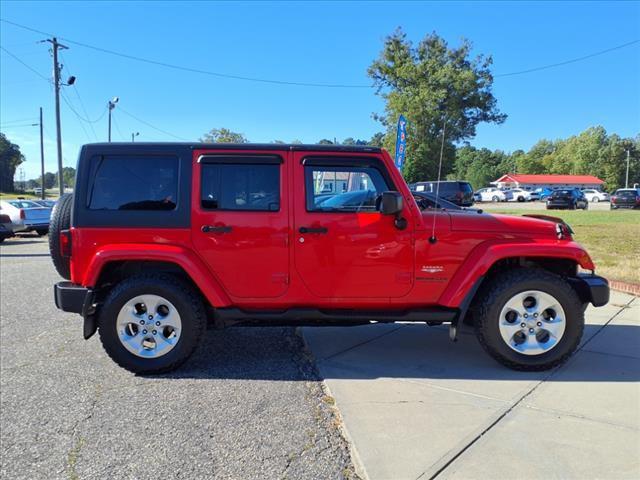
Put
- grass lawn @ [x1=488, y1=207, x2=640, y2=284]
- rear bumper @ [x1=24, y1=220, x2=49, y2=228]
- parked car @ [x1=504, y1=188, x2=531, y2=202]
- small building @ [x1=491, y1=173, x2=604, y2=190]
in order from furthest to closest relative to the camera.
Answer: small building @ [x1=491, y1=173, x2=604, y2=190], parked car @ [x1=504, y1=188, x2=531, y2=202], rear bumper @ [x1=24, y1=220, x2=49, y2=228], grass lawn @ [x1=488, y1=207, x2=640, y2=284]

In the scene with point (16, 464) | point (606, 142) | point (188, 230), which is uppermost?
point (606, 142)

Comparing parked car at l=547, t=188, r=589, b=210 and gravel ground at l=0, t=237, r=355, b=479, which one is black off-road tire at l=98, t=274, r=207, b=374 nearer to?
gravel ground at l=0, t=237, r=355, b=479

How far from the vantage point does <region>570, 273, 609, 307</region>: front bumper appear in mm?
3984

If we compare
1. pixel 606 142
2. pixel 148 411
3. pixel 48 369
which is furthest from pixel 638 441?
pixel 606 142

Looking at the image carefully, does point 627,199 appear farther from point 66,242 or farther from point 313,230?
point 66,242

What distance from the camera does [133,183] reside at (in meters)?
3.98

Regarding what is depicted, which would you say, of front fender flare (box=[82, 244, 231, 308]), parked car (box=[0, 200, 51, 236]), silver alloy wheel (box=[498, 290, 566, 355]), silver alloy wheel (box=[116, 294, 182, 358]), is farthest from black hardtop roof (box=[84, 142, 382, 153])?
parked car (box=[0, 200, 51, 236])

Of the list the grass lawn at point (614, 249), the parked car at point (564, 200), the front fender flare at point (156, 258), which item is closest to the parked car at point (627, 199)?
the parked car at point (564, 200)

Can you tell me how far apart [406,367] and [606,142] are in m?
117

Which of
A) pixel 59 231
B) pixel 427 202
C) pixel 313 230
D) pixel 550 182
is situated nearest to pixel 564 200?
pixel 427 202

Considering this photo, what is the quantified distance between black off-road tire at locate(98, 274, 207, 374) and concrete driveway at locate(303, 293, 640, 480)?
115 centimetres

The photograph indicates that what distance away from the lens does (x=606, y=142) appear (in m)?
101

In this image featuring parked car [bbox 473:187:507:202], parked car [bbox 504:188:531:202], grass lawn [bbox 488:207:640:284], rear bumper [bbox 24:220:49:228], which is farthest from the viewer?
parked car [bbox 504:188:531:202]

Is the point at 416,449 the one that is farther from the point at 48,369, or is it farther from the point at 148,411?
the point at 48,369
